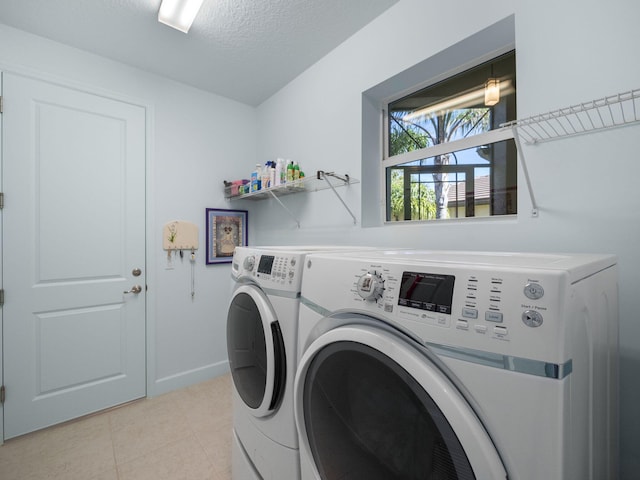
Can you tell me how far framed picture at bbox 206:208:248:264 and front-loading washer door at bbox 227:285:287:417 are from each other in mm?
1430

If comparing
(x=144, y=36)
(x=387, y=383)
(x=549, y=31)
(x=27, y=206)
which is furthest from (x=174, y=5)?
(x=387, y=383)

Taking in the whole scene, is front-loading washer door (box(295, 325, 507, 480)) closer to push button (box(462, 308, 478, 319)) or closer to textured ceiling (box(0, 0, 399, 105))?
push button (box(462, 308, 478, 319))

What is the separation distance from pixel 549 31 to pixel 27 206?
296 cm

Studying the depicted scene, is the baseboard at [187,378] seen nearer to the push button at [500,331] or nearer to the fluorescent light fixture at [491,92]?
the push button at [500,331]

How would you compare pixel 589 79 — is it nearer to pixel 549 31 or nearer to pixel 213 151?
pixel 549 31

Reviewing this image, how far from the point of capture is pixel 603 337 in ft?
2.18

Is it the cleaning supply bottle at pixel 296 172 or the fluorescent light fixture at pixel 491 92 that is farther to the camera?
the cleaning supply bottle at pixel 296 172

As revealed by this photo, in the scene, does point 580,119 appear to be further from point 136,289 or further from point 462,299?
point 136,289

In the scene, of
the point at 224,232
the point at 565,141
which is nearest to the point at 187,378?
the point at 224,232

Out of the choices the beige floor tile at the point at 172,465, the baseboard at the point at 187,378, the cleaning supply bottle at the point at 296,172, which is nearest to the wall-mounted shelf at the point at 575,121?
the cleaning supply bottle at the point at 296,172

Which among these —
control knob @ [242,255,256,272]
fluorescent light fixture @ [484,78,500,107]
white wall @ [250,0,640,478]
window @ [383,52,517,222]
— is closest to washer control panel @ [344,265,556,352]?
control knob @ [242,255,256,272]

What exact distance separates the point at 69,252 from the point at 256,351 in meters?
1.77

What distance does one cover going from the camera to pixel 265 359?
107cm

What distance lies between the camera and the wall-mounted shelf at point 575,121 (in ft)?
3.09
